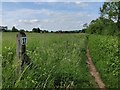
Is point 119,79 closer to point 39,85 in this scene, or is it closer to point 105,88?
point 105,88

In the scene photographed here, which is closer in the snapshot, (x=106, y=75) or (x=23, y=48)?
(x=23, y=48)

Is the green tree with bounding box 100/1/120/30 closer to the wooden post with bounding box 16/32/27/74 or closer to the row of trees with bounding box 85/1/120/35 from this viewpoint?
the row of trees with bounding box 85/1/120/35

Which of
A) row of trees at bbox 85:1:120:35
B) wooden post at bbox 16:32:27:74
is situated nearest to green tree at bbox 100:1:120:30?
row of trees at bbox 85:1:120:35

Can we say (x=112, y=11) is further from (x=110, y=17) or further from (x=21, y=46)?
(x=21, y=46)

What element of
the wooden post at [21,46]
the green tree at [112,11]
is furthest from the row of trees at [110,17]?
the wooden post at [21,46]

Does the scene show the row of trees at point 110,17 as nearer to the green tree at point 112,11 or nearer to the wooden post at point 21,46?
the green tree at point 112,11

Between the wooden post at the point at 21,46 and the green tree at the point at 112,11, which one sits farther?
the green tree at the point at 112,11

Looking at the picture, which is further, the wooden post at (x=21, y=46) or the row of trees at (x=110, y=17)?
the row of trees at (x=110, y=17)

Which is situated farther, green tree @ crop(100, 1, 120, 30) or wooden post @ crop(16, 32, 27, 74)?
green tree @ crop(100, 1, 120, 30)

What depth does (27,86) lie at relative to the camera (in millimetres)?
6430

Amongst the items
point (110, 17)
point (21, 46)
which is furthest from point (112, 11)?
point (21, 46)

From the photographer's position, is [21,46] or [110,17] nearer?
[21,46]

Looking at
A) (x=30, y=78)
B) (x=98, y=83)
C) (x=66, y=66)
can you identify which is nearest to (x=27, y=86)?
(x=30, y=78)

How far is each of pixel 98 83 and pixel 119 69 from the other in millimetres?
2288
